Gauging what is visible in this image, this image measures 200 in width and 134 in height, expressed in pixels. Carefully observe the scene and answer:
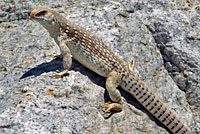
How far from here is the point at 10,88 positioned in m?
6.12

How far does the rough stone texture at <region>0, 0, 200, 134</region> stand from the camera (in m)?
5.53

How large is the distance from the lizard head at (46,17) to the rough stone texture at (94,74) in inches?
33.1

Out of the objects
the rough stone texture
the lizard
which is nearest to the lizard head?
the lizard

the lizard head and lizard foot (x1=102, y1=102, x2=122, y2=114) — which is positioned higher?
the lizard head

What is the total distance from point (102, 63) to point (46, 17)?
5.28 ft

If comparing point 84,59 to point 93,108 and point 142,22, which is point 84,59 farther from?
point 142,22

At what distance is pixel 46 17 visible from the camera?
637 centimetres

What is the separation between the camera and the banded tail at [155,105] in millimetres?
6488

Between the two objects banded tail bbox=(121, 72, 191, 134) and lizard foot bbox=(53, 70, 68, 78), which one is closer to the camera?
lizard foot bbox=(53, 70, 68, 78)

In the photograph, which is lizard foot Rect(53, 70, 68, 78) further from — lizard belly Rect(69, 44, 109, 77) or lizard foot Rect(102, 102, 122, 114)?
lizard foot Rect(102, 102, 122, 114)

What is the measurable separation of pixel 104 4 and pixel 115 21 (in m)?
0.81

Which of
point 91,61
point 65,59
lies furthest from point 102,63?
point 65,59

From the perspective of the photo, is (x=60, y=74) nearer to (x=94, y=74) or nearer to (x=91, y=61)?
(x=91, y=61)

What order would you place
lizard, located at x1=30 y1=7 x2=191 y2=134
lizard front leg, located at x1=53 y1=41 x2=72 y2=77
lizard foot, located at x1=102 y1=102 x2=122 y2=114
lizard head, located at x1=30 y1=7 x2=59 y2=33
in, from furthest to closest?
lizard, located at x1=30 y1=7 x2=191 y2=134 → lizard front leg, located at x1=53 y1=41 x2=72 y2=77 → lizard head, located at x1=30 y1=7 x2=59 y2=33 → lizard foot, located at x1=102 y1=102 x2=122 y2=114
